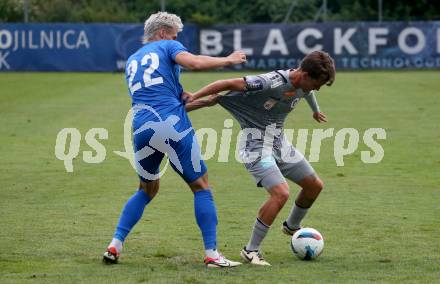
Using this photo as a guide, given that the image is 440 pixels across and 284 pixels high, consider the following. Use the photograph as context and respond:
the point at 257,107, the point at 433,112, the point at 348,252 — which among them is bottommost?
the point at 433,112

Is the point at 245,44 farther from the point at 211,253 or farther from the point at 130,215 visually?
the point at 211,253

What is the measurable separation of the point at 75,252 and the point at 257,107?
6.55 ft

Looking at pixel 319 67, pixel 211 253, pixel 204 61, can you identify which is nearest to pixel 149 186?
pixel 211 253

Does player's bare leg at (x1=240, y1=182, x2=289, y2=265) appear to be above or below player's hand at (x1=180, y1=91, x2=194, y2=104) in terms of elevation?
below

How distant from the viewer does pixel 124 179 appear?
13312 mm

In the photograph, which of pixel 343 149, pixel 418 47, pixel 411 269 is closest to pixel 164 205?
pixel 411 269

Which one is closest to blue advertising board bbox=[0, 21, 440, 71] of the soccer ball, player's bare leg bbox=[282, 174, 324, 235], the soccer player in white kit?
player's bare leg bbox=[282, 174, 324, 235]

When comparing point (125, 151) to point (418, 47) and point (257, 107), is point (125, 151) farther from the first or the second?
point (418, 47)

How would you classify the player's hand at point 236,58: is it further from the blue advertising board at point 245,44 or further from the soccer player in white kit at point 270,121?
the blue advertising board at point 245,44

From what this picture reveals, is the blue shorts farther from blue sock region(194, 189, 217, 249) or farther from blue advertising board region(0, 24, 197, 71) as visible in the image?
blue advertising board region(0, 24, 197, 71)

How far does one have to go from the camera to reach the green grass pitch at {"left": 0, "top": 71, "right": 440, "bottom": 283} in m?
7.75

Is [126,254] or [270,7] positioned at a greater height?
[126,254]

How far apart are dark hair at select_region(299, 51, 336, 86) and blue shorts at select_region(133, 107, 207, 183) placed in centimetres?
108

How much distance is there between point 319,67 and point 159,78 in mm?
1303
